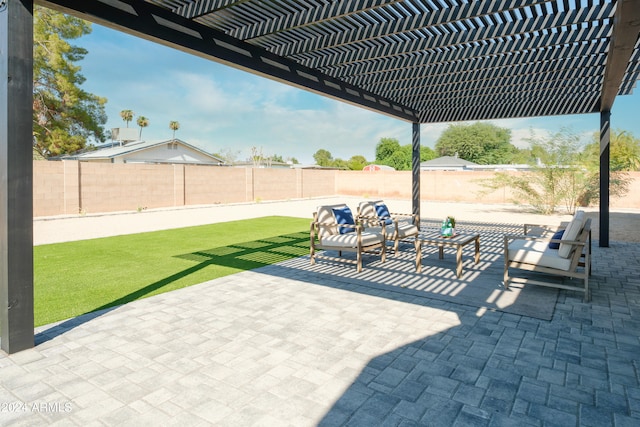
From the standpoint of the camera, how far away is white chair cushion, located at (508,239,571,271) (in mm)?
4812

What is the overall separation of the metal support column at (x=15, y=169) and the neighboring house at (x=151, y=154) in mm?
21920

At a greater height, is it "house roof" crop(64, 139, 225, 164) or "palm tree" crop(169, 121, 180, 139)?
"palm tree" crop(169, 121, 180, 139)

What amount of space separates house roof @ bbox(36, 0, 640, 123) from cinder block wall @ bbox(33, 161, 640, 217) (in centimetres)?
1196

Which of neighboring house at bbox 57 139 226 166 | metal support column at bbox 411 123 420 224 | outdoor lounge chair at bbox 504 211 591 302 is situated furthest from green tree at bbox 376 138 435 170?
outdoor lounge chair at bbox 504 211 591 302

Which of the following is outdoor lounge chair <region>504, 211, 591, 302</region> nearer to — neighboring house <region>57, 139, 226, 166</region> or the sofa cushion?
the sofa cushion

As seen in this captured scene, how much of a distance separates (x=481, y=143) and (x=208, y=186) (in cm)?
5105

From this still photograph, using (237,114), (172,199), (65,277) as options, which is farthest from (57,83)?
(237,114)

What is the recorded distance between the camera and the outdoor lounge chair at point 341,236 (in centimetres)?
621

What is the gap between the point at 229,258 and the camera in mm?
7273

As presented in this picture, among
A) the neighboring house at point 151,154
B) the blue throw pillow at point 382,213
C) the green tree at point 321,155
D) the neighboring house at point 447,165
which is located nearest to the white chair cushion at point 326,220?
the blue throw pillow at point 382,213

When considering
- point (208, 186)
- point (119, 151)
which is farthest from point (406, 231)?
point (119, 151)

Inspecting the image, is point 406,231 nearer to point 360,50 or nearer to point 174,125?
point 360,50

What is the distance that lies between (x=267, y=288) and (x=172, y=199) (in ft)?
47.6

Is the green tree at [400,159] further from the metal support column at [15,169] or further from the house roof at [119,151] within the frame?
the metal support column at [15,169]
